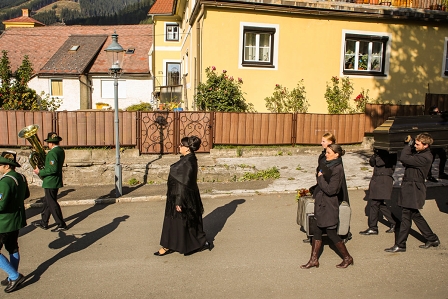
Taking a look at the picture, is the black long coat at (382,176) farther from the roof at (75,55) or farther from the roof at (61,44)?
the roof at (75,55)

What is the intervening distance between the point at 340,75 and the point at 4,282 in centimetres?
1429

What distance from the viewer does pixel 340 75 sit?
1650cm

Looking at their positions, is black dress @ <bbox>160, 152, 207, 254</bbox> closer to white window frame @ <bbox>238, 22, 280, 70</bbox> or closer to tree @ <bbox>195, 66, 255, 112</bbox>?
tree @ <bbox>195, 66, 255, 112</bbox>

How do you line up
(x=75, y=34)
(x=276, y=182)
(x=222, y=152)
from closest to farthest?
(x=276, y=182), (x=222, y=152), (x=75, y=34)

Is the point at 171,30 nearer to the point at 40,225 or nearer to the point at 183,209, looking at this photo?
the point at 40,225

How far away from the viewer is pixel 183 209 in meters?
6.12

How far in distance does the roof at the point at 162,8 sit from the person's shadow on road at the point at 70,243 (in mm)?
25638

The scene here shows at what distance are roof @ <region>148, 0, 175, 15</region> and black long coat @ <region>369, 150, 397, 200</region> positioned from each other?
2655 centimetres

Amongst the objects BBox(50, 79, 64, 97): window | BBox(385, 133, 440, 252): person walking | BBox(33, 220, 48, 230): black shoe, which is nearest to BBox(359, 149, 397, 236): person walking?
BBox(385, 133, 440, 252): person walking

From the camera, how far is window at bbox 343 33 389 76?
54.3ft

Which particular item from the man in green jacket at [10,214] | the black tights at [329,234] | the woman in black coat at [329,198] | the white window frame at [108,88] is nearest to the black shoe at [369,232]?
the woman in black coat at [329,198]

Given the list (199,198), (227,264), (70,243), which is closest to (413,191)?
(227,264)

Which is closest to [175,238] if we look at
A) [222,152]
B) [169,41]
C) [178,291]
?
[178,291]

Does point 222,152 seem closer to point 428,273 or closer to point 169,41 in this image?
point 428,273
